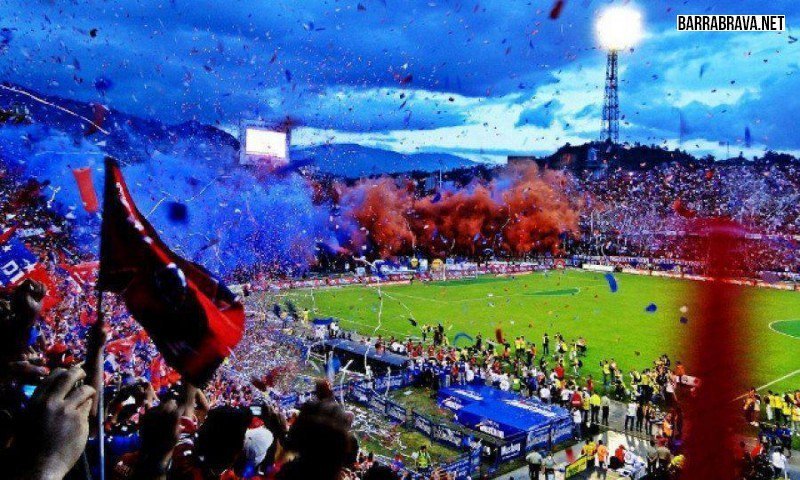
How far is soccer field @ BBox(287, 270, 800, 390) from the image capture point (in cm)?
2444

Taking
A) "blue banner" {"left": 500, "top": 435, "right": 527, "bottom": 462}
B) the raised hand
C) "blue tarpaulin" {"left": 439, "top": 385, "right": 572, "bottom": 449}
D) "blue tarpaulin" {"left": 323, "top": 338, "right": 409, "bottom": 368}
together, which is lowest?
"blue banner" {"left": 500, "top": 435, "right": 527, "bottom": 462}

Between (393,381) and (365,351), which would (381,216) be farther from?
(393,381)

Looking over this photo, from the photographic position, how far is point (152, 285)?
3.61 metres

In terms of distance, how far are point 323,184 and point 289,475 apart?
7392 centimetres

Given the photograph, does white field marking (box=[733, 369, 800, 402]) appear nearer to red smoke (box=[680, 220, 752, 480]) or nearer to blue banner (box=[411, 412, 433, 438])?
red smoke (box=[680, 220, 752, 480])

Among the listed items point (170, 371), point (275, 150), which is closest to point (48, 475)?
point (170, 371)

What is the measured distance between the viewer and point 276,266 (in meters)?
48.9

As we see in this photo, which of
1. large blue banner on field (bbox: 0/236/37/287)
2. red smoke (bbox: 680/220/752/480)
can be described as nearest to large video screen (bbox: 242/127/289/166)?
red smoke (bbox: 680/220/752/480)

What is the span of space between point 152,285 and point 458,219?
227ft

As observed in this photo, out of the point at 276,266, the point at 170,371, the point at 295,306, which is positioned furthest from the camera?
the point at 276,266

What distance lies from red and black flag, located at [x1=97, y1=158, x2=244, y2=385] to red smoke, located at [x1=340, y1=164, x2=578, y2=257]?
5777cm

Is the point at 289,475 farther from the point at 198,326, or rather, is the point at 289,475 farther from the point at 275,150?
the point at 275,150

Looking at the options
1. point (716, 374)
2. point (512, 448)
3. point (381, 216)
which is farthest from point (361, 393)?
point (381, 216)

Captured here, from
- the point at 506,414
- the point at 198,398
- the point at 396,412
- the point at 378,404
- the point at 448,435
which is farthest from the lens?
the point at 378,404
